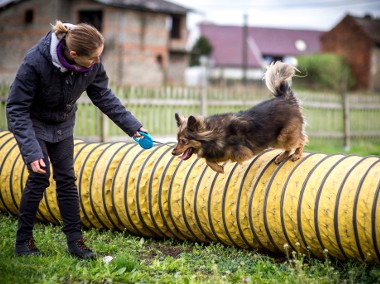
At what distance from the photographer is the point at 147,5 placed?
107 ft

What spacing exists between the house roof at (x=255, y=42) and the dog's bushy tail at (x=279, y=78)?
2003 inches

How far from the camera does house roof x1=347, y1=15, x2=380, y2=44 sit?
41.0m

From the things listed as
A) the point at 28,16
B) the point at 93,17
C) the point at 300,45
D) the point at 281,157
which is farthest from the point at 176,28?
the point at 281,157

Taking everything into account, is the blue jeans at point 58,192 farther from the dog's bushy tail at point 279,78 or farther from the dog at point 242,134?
the dog's bushy tail at point 279,78

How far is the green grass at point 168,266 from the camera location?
12.9ft

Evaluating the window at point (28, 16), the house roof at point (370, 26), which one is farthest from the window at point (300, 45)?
the window at point (28, 16)

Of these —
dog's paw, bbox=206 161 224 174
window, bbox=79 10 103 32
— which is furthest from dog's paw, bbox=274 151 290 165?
window, bbox=79 10 103 32

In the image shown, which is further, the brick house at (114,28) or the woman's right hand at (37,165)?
the brick house at (114,28)

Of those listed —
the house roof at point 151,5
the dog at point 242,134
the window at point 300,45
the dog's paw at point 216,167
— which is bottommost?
the dog's paw at point 216,167

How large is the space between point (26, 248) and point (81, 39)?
1.86 m

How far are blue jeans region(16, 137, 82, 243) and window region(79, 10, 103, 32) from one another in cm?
2956

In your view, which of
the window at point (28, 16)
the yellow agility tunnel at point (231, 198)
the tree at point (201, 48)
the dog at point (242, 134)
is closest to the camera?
the yellow agility tunnel at point (231, 198)

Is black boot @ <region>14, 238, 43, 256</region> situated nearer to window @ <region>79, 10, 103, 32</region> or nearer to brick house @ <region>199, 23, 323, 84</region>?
window @ <region>79, 10, 103, 32</region>

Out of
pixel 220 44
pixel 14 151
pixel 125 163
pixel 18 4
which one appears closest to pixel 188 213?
pixel 125 163
